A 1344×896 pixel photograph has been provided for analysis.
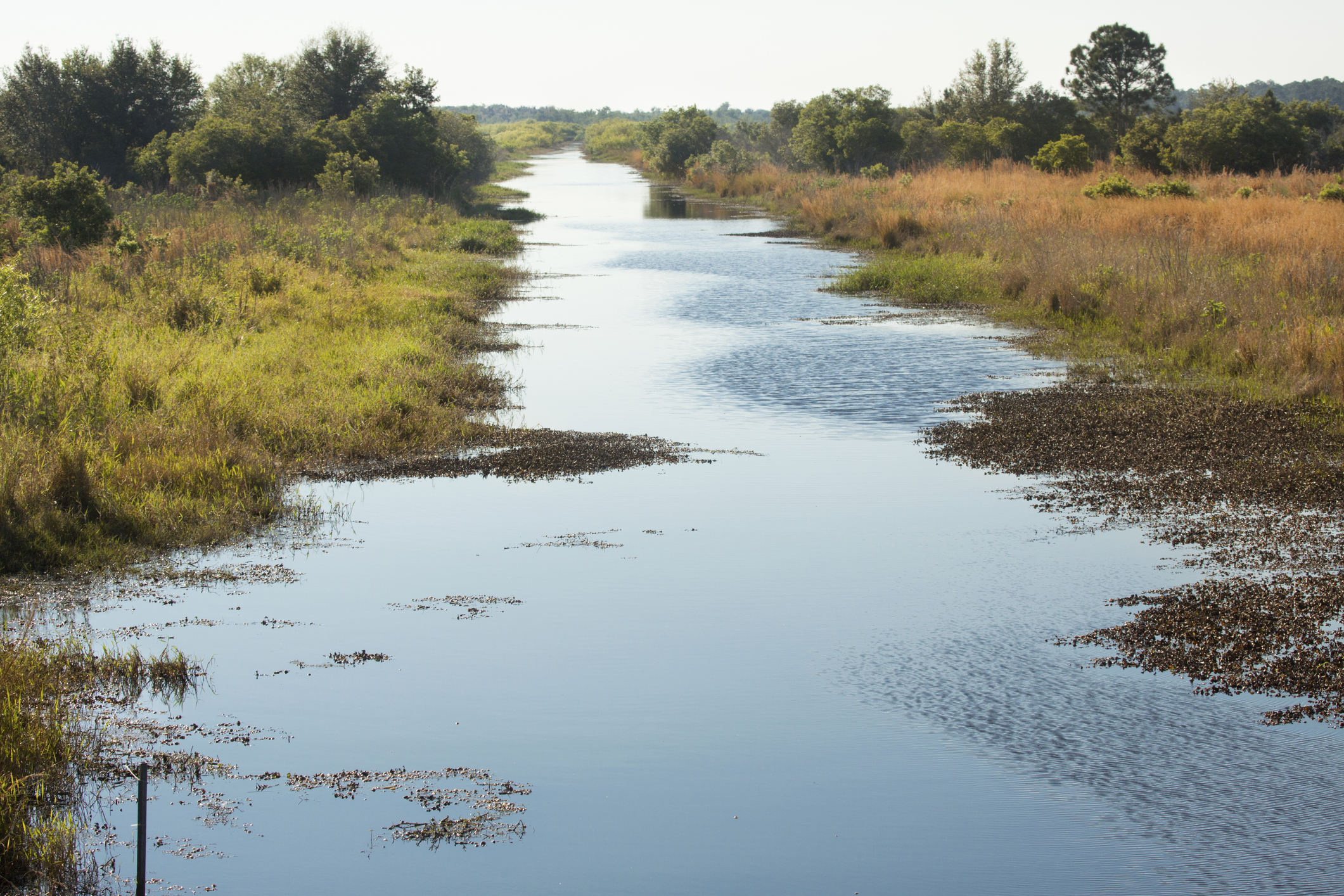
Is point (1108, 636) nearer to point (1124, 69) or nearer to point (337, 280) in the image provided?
point (337, 280)

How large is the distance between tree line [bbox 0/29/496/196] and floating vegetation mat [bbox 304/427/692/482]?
2492 centimetres

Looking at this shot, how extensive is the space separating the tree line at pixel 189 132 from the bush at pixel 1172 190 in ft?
75.2

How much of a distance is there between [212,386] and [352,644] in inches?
260

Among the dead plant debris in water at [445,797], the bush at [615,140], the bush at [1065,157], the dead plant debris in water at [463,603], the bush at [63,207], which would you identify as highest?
the bush at [615,140]

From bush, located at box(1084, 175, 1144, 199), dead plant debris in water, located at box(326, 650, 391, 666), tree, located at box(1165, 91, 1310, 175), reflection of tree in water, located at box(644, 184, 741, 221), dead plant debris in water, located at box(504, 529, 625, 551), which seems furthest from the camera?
reflection of tree in water, located at box(644, 184, 741, 221)

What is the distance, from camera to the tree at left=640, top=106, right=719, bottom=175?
269 ft

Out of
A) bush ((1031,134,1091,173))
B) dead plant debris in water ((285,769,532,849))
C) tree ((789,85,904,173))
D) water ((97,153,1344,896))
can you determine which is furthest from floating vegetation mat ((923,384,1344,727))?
tree ((789,85,904,173))

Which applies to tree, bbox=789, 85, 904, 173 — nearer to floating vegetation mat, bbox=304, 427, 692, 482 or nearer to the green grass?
the green grass

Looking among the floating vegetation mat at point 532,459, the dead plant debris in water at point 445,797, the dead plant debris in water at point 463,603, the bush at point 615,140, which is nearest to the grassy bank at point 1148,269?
the floating vegetation mat at point 532,459

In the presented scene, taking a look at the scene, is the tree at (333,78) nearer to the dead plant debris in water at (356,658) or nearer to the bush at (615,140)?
the dead plant debris in water at (356,658)

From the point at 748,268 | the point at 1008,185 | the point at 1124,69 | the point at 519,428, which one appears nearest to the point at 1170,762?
the point at 519,428

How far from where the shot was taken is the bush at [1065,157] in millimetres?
40344

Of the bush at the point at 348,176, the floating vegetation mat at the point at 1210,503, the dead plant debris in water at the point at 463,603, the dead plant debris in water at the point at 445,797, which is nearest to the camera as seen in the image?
the dead plant debris in water at the point at 445,797

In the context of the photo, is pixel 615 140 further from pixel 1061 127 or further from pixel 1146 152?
pixel 1146 152
